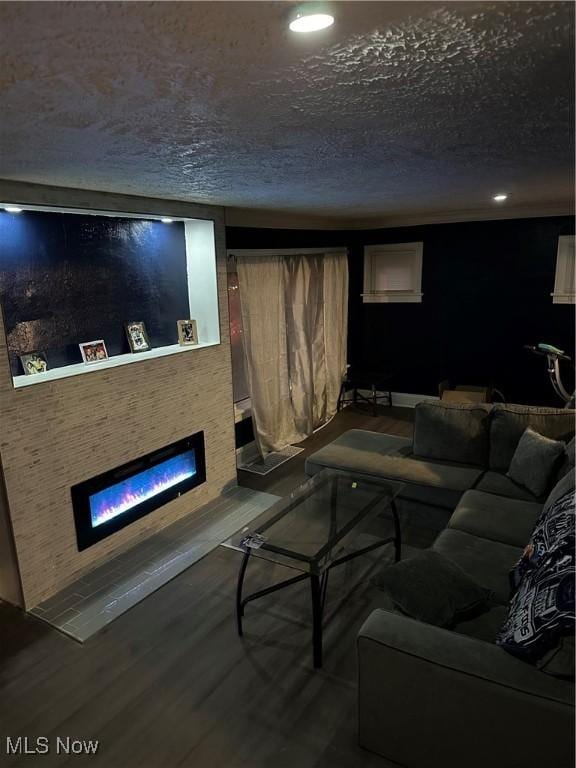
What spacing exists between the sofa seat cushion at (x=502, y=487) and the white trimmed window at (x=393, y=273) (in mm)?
3238

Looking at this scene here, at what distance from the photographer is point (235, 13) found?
856 millimetres

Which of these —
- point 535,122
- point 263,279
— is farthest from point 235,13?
point 263,279

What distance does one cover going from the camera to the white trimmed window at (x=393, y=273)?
6.20 m

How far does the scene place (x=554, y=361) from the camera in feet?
17.4

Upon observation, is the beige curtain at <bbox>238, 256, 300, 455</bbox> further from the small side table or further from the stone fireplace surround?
the small side table

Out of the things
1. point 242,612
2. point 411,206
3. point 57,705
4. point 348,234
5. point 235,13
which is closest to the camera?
point 235,13

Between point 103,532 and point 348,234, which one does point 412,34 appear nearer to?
point 103,532

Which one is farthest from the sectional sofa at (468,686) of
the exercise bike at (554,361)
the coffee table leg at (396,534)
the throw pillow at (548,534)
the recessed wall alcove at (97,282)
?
the exercise bike at (554,361)

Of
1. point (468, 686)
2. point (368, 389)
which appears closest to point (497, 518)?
point (468, 686)

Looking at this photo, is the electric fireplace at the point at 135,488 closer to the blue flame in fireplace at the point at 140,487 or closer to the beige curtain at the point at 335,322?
the blue flame in fireplace at the point at 140,487

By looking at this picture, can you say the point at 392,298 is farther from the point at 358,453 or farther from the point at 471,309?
the point at 358,453

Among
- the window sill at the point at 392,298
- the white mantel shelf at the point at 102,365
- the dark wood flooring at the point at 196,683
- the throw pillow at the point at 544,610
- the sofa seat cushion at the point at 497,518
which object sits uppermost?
the window sill at the point at 392,298

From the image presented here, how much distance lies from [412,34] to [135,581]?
3.14 metres

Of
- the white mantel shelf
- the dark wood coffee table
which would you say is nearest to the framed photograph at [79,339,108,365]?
the white mantel shelf
